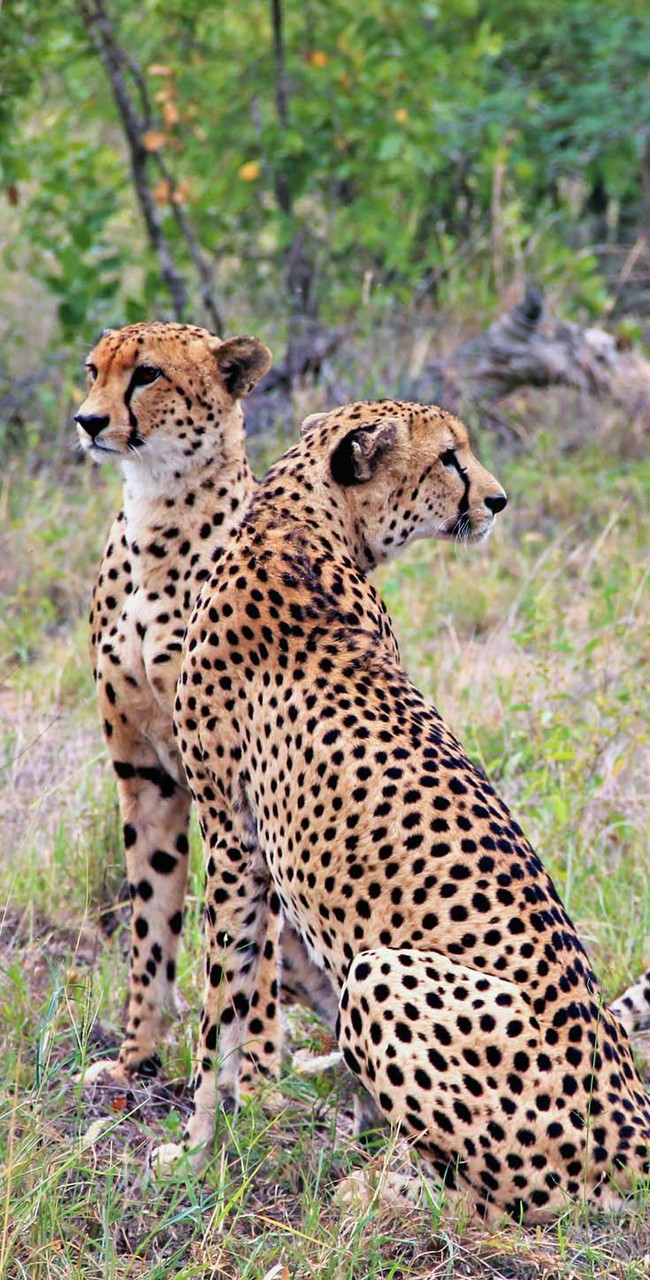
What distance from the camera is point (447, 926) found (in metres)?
3.00

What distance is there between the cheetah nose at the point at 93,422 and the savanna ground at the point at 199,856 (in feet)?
2.46

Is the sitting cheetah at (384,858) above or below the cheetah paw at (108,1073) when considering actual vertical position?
above

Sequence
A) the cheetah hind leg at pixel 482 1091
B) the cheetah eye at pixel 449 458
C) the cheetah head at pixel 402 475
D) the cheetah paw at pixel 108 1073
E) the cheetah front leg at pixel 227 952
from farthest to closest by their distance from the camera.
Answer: the cheetah paw at pixel 108 1073 < the cheetah eye at pixel 449 458 < the cheetah head at pixel 402 475 < the cheetah front leg at pixel 227 952 < the cheetah hind leg at pixel 482 1091

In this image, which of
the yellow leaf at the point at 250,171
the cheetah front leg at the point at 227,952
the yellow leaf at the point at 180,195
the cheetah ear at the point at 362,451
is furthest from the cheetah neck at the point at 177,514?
the yellow leaf at the point at 250,171

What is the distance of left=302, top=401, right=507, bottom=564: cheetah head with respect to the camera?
3.56 m

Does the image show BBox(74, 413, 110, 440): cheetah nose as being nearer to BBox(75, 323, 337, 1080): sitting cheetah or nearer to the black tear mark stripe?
BBox(75, 323, 337, 1080): sitting cheetah

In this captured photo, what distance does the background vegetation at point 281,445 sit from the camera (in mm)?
3066

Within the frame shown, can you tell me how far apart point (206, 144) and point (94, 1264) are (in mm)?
7073

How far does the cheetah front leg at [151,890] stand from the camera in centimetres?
389

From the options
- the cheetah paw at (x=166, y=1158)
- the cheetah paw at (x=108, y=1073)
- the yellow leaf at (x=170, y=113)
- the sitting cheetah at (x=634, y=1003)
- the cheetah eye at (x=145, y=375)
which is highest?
the yellow leaf at (x=170, y=113)

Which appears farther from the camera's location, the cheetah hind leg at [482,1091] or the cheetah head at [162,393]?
the cheetah head at [162,393]

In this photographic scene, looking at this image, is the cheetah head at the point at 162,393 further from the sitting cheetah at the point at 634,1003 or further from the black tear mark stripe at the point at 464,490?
the sitting cheetah at the point at 634,1003

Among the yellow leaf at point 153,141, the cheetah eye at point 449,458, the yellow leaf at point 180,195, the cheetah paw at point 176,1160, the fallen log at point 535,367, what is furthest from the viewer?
the yellow leaf at point 180,195

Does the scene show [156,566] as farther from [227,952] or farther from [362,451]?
[227,952]
